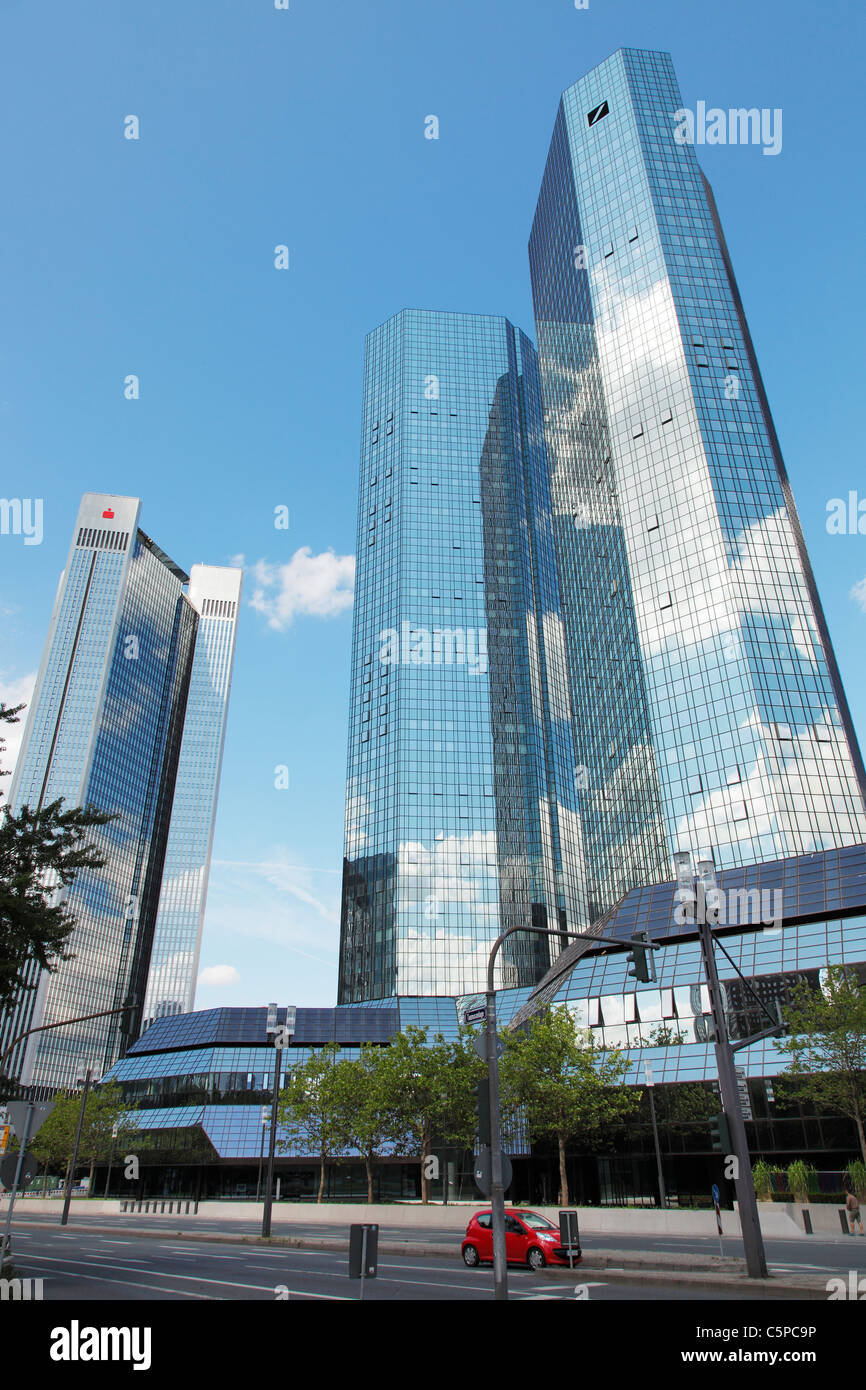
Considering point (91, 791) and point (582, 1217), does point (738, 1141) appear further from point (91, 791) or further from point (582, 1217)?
point (91, 791)

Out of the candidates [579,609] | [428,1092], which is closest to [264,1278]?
[428,1092]

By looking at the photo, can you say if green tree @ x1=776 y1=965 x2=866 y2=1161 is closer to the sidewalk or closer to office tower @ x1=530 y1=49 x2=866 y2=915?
the sidewalk

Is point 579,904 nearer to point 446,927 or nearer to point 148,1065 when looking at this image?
point 446,927

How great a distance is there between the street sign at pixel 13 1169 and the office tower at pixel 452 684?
3773 inches

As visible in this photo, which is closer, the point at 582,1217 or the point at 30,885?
the point at 30,885

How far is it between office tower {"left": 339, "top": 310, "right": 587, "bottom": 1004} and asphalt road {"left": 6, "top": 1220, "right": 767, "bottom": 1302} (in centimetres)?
8643

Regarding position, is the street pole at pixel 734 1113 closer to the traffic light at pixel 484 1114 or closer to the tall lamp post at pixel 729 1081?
the tall lamp post at pixel 729 1081

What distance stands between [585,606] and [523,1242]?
413 feet

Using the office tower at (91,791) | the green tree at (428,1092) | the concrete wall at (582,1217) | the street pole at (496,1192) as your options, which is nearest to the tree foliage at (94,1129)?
the concrete wall at (582,1217)

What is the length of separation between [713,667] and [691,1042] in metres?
59.6

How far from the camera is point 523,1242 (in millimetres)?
23797

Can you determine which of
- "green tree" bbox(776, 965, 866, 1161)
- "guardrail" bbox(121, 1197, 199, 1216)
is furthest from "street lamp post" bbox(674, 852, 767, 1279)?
"guardrail" bbox(121, 1197, 199, 1216)

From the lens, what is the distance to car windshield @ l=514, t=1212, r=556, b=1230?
2388 cm
